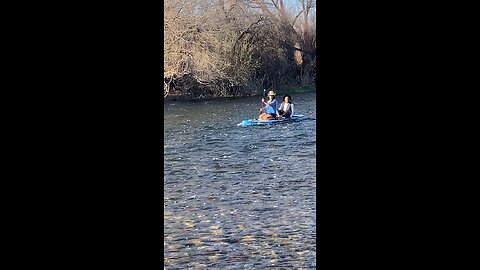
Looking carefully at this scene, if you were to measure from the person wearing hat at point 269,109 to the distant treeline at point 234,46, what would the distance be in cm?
73

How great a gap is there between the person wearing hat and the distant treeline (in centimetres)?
73

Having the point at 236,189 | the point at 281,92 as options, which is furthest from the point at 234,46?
the point at 236,189

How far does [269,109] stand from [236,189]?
1.53 m

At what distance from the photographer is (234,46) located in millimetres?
10344

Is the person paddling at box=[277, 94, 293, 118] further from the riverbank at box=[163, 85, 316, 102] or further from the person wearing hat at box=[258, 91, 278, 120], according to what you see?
the riverbank at box=[163, 85, 316, 102]

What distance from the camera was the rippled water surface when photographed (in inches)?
261

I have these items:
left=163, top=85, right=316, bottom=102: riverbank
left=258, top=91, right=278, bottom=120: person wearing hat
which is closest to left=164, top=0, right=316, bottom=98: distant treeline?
left=163, top=85, right=316, bottom=102: riverbank

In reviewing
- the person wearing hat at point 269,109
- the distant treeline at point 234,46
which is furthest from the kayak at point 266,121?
the distant treeline at point 234,46

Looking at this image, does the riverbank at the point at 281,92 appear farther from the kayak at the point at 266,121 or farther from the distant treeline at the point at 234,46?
the kayak at the point at 266,121

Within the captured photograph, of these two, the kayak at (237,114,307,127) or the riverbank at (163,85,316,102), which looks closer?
the kayak at (237,114,307,127)

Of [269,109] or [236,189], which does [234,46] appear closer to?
[269,109]
